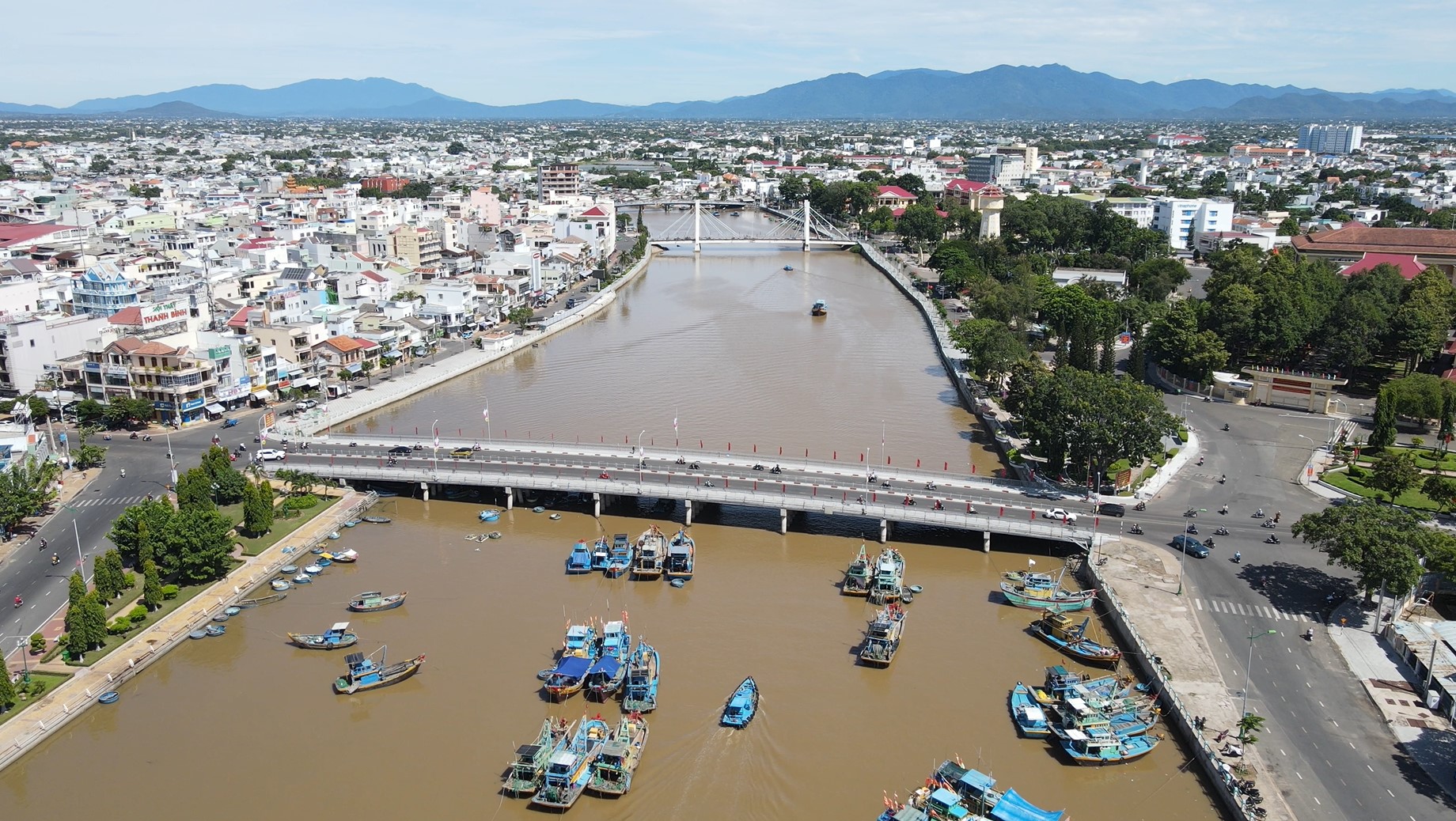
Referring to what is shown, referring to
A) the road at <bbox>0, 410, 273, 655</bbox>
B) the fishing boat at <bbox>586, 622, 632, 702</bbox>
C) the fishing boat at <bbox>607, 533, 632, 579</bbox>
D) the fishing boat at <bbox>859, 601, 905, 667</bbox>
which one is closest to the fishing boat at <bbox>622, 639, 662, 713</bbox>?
the fishing boat at <bbox>586, 622, 632, 702</bbox>

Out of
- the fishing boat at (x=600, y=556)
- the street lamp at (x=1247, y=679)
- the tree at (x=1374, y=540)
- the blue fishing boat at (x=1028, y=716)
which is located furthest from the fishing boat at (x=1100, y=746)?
the fishing boat at (x=600, y=556)

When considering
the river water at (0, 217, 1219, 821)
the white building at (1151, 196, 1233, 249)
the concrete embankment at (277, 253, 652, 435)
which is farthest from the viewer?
the white building at (1151, 196, 1233, 249)

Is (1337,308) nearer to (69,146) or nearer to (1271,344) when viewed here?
(1271,344)

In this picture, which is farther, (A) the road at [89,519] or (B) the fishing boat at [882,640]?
(A) the road at [89,519]

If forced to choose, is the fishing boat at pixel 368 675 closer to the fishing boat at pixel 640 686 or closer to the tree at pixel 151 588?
the fishing boat at pixel 640 686

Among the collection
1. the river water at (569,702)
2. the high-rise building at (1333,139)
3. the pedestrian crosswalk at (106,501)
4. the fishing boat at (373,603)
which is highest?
the high-rise building at (1333,139)

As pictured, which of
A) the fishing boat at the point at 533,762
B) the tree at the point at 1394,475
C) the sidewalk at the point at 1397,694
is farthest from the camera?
the tree at the point at 1394,475

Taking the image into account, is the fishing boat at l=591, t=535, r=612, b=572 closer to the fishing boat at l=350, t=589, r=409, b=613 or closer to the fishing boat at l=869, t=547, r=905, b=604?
the fishing boat at l=350, t=589, r=409, b=613
